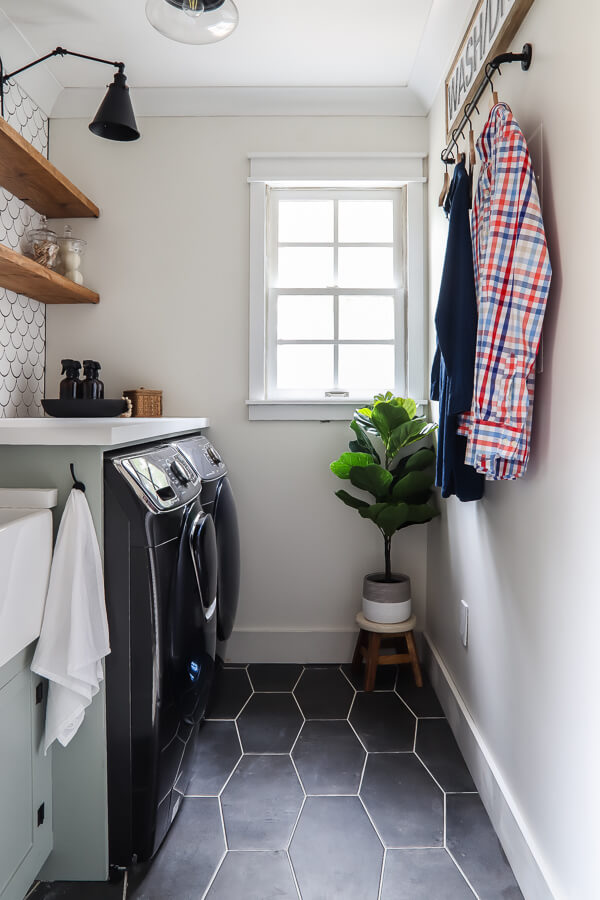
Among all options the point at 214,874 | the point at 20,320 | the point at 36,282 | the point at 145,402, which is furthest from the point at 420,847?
the point at 20,320

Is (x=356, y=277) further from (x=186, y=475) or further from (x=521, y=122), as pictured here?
(x=186, y=475)

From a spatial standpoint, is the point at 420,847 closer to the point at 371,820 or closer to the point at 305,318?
the point at 371,820

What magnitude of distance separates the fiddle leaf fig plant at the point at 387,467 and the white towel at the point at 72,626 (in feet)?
3.81

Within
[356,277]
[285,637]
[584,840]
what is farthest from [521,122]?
[285,637]

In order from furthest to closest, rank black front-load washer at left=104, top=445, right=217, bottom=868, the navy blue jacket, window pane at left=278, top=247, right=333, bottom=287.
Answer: window pane at left=278, top=247, right=333, bottom=287, the navy blue jacket, black front-load washer at left=104, top=445, right=217, bottom=868

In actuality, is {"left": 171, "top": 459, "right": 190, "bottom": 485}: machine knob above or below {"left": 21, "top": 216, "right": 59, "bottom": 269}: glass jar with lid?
below

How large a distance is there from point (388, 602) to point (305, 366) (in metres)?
1.05

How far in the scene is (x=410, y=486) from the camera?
2.23 metres

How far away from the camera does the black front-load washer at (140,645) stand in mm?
1327

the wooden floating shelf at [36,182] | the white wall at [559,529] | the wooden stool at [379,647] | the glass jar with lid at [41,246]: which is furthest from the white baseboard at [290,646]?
the wooden floating shelf at [36,182]

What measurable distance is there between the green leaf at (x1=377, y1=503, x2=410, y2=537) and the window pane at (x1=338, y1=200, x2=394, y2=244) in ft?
3.86

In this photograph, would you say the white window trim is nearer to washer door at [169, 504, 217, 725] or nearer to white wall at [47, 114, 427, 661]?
white wall at [47, 114, 427, 661]

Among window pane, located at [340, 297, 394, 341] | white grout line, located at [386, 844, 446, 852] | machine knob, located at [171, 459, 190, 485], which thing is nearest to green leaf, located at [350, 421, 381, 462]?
window pane, located at [340, 297, 394, 341]

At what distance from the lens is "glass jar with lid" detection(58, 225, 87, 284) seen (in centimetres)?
234
